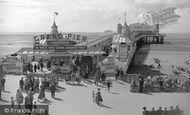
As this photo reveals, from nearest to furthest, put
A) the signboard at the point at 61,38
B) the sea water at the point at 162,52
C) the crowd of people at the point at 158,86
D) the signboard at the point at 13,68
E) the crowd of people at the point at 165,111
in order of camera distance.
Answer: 1. the crowd of people at the point at 165,111
2. the crowd of people at the point at 158,86
3. the signboard at the point at 13,68
4. the signboard at the point at 61,38
5. the sea water at the point at 162,52

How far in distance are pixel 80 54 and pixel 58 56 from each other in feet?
2.28

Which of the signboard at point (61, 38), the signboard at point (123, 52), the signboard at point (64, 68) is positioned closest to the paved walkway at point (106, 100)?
the signboard at point (64, 68)

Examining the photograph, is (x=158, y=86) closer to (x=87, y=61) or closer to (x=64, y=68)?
(x=64, y=68)

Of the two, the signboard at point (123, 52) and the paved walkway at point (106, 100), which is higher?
the signboard at point (123, 52)

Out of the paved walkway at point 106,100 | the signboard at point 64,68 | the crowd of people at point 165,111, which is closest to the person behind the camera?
the crowd of people at point 165,111

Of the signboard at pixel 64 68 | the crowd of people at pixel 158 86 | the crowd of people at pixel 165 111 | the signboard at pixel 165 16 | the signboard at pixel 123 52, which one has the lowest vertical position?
the crowd of people at pixel 165 111

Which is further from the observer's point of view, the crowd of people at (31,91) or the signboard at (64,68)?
the signboard at (64,68)

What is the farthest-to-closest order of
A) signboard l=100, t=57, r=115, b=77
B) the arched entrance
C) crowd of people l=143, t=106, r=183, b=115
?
the arched entrance, signboard l=100, t=57, r=115, b=77, crowd of people l=143, t=106, r=183, b=115

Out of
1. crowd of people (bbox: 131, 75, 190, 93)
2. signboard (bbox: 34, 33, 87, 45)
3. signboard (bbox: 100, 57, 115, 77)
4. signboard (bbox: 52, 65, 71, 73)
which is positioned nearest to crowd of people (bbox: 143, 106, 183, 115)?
crowd of people (bbox: 131, 75, 190, 93)

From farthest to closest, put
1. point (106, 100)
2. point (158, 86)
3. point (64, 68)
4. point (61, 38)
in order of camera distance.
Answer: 1. point (61, 38)
2. point (64, 68)
3. point (158, 86)
4. point (106, 100)

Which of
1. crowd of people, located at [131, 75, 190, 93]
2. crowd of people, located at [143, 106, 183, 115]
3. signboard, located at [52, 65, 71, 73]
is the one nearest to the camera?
crowd of people, located at [143, 106, 183, 115]

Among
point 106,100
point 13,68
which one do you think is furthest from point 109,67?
point 13,68

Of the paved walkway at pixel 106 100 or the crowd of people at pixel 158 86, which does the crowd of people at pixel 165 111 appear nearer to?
the paved walkway at pixel 106 100

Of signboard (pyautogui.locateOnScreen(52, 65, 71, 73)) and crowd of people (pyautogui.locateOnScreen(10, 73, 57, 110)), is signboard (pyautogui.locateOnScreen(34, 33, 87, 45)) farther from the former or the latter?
crowd of people (pyautogui.locateOnScreen(10, 73, 57, 110))
